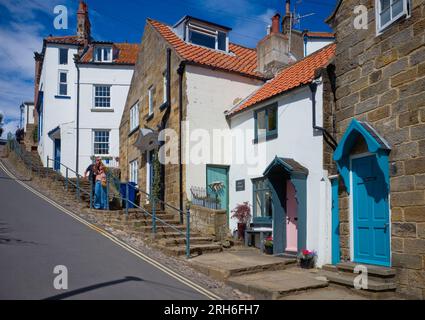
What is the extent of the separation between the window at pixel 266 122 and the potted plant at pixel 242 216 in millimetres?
2248

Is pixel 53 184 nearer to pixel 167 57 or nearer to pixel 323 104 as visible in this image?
pixel 167 57

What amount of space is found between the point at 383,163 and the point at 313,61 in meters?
6.44

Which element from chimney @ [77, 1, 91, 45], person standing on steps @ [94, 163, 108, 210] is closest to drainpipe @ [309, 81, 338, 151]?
person standing on steps @ [94, 163, 108, 210]

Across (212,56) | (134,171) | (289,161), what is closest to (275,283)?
(289,161)

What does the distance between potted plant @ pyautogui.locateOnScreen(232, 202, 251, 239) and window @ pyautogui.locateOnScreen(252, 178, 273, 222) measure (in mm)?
229

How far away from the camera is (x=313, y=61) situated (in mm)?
14031

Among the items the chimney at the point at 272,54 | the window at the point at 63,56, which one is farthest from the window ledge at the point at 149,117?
the window at the point at 63,56

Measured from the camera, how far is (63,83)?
31.6 meters

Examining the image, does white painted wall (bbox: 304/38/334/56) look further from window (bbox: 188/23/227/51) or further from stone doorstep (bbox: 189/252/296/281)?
stone doorstep (bbox: 189/252/296/281)

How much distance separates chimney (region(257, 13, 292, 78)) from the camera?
16906 mm

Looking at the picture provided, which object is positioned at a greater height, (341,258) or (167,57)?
(167,57)

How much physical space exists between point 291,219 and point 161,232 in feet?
12.5

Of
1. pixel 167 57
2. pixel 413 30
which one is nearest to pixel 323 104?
pixel 413 30

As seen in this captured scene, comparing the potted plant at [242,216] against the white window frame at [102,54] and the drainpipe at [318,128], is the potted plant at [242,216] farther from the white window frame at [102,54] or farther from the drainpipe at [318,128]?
the white window frame at [102,54]
